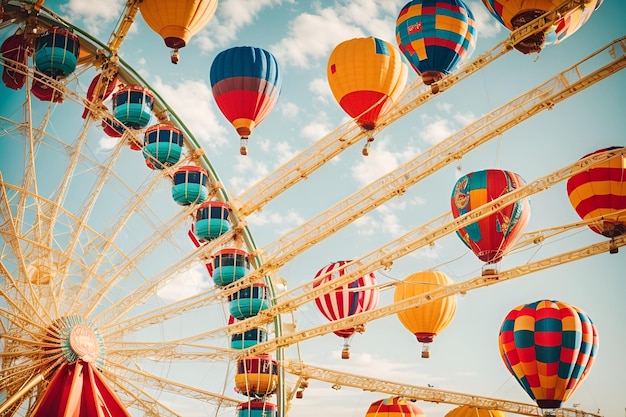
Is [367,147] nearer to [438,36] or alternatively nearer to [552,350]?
[438,36]

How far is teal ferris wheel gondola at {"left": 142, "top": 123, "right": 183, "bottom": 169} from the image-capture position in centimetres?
2294

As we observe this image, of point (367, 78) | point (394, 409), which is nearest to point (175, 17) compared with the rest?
point (367, 78)

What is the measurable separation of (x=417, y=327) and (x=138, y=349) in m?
11.1

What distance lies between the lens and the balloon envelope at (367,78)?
21.0 m

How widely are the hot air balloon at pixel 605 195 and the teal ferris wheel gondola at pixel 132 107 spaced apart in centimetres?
1357

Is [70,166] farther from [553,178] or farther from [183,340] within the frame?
[553,178]

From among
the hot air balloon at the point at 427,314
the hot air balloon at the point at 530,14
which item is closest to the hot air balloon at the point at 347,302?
the hot air balloon at the point at 427,314

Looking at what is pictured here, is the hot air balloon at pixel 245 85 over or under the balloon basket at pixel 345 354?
over

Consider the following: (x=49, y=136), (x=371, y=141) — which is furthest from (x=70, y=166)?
(x=371, y=141)

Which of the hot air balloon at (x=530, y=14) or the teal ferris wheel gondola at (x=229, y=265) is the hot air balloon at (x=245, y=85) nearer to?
the teal ferris wheel gondola at (x=229, y=265)

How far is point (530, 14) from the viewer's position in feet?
58.1

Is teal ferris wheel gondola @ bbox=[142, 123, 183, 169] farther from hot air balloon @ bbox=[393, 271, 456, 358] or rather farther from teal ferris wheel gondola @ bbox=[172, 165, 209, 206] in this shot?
hot air balloon @ bbox=[393, 271, 456, 358]

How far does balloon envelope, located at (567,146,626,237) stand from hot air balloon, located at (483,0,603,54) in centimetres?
448

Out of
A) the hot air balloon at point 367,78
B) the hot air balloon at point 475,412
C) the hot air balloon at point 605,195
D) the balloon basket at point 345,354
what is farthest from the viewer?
the hot air balloon at point 475,412
